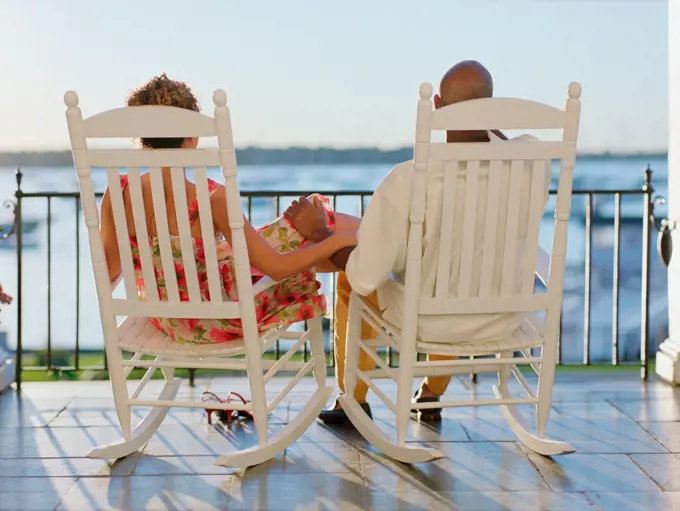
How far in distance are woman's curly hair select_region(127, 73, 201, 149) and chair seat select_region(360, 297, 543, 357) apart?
82 centimetres

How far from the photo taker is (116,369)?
2744 millimetres

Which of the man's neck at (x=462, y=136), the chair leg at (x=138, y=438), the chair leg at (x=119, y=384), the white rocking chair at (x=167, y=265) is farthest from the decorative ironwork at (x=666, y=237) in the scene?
the chair leg at (x=119, y=384)

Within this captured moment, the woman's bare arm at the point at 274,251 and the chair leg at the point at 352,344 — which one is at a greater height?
the woman's bare arm at the point at 274,251

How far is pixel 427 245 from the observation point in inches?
103

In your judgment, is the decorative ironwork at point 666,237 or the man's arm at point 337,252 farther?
the decorative ironwork at point 666,237

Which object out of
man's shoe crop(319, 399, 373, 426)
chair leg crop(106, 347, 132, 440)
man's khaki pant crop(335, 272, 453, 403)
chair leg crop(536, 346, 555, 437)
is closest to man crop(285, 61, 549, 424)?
chair leg crop(536, 346, 555, 437)

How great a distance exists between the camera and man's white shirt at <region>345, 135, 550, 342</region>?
2572 mm

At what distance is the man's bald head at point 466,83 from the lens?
266 cm

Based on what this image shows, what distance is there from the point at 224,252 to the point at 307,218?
0.90 ft

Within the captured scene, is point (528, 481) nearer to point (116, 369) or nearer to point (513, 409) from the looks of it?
point (513, 409)

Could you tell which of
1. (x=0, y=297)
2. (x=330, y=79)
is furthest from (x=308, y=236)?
(x=330, y=79)

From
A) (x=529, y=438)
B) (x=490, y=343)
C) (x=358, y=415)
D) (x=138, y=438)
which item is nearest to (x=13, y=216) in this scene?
(x=138, y=438)

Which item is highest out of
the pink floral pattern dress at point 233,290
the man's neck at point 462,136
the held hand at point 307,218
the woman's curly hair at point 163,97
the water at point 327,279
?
the woman's curly hair at point 163,97

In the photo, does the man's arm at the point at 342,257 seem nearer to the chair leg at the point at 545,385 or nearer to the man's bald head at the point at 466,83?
the man's bald head at the point at 466,83
